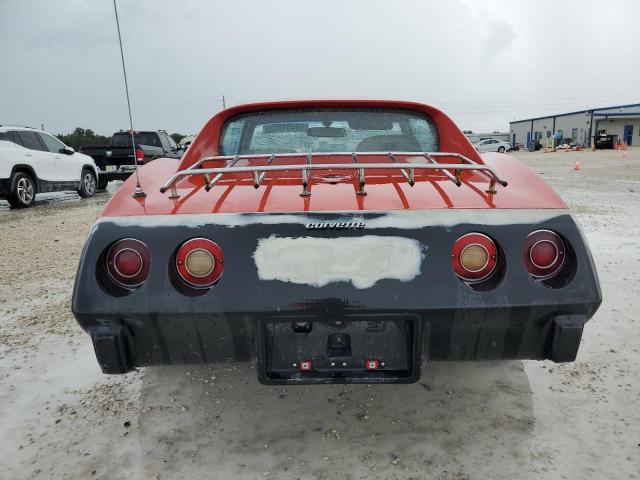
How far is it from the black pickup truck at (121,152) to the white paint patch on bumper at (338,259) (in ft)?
36.2

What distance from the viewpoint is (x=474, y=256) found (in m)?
1.70

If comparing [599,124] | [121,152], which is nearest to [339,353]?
[121,152]

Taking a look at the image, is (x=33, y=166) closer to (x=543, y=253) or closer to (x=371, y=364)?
(x=371, y=364)

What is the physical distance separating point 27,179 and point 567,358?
34.5 feet

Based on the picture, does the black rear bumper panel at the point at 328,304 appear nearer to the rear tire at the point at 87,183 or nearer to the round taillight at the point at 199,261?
the round taillight at the point at 199,261

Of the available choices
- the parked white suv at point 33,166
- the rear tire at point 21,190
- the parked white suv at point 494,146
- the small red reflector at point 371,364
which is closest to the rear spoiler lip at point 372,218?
the small red reflector at point 371,364

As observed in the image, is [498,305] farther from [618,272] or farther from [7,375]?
[618,272]

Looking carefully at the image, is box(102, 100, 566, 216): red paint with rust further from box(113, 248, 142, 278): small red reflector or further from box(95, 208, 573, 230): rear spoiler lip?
box(113, 248, 142, 278): small red reflector

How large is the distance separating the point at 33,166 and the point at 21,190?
54 centimetres

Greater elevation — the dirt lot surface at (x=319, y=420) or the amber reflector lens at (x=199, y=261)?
the amber reflector lens at (x=199, y=261)

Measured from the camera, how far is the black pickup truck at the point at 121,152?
12.4m

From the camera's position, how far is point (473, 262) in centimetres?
170

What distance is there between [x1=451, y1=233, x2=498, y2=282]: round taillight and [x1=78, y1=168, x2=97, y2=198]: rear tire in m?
11.3

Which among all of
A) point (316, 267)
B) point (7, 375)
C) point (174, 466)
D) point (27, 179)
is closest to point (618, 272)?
point (316, 267)
